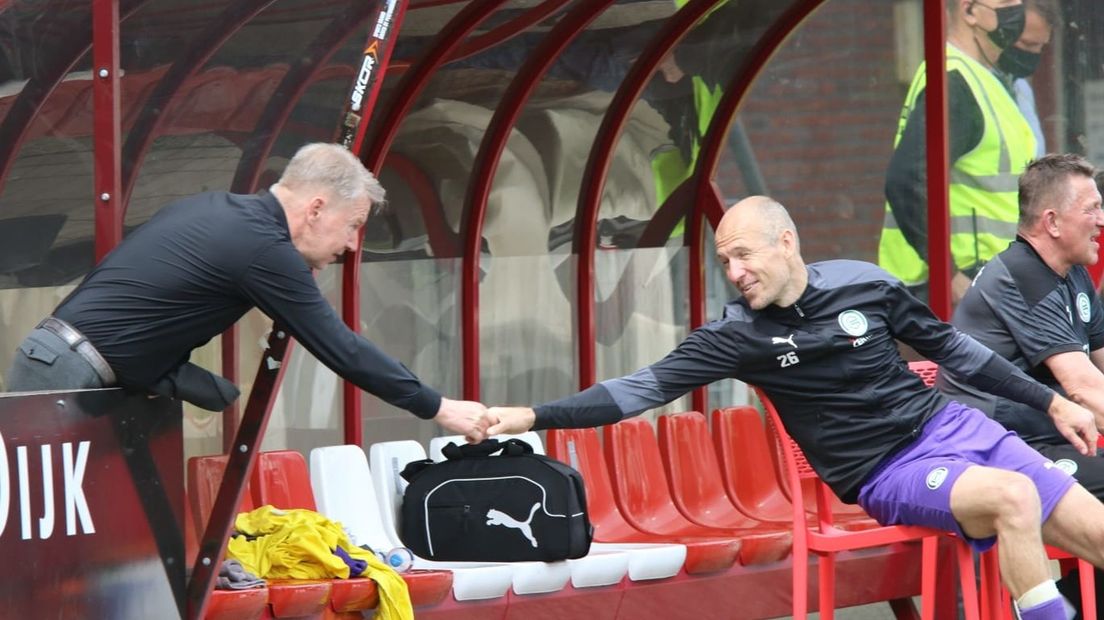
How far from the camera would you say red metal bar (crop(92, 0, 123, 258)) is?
4.97m

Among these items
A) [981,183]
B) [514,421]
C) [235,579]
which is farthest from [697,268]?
[235,579]

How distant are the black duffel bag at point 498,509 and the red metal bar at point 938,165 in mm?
2011

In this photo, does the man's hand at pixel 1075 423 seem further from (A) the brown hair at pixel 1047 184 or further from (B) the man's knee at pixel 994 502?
(A) the brown hair at pixel 1047 184

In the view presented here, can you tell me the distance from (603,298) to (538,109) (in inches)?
36.1

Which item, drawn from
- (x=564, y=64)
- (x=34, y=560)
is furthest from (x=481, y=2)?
(x=34, y=560)

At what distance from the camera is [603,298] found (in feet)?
27.2

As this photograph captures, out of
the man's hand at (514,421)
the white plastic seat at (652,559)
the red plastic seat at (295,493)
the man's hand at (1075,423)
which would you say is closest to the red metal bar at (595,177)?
the white plastic seat at (652,559)

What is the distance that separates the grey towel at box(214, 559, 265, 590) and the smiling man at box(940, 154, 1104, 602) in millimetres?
2221

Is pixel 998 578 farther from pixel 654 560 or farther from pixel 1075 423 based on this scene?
pixel 654 560

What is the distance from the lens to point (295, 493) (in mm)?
6484

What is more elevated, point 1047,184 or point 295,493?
point 1047,184

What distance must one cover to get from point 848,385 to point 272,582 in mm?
1736

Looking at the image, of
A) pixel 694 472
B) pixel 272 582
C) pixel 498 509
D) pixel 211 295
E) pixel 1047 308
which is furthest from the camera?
pixel 694 472

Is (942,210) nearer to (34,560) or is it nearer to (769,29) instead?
(769,29)
